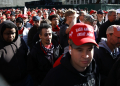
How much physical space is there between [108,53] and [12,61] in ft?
5.81

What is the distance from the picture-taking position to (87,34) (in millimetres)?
1704

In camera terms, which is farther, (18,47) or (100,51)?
(18,47)

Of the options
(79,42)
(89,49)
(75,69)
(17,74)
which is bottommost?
(17,74)

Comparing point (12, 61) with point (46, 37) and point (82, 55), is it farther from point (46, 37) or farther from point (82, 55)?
point (82, 55)

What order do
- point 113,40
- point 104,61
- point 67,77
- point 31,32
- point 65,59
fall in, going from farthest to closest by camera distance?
1. point 31,32
2. point 113,40
3. point 104,61
4. point 65,59
5. point 67,77

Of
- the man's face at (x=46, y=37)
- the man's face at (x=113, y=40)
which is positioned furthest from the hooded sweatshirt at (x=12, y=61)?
the man's face at (x=113, y=40)

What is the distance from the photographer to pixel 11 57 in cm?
255

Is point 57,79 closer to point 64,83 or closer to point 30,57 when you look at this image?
point 64,83

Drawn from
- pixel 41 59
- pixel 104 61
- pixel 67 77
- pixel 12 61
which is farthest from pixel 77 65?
pixel 12 61

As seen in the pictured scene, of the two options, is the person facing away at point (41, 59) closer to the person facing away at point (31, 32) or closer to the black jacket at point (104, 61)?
the black jacket at point (104, 61)

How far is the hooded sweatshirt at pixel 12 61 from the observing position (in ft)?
8.11

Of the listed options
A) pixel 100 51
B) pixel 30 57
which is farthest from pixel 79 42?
pixel 30 57

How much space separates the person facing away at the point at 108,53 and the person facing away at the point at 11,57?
4.86 feet

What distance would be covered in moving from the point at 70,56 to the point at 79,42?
33cm
